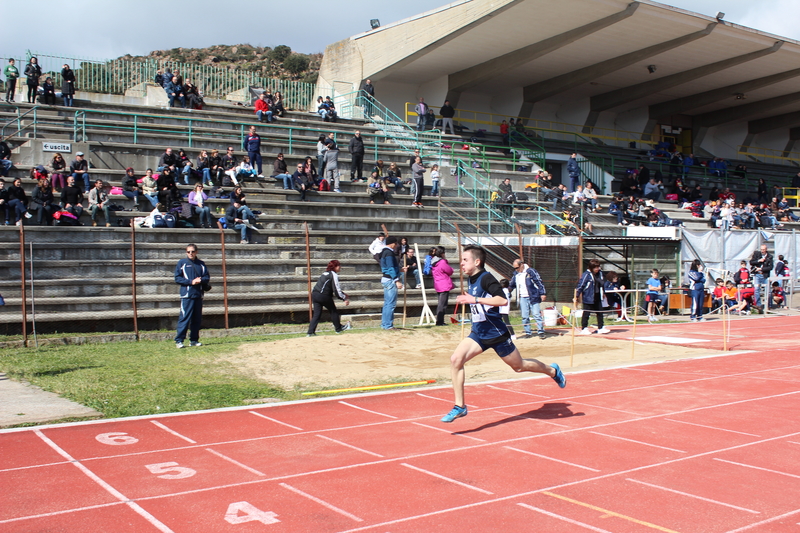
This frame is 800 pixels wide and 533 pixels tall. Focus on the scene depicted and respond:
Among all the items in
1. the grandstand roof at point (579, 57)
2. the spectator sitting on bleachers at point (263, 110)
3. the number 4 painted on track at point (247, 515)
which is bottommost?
the number 4 painted on track at point (247, 515)

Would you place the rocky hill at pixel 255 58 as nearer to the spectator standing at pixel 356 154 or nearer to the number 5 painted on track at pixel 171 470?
the spectator standing at pixel 356 154

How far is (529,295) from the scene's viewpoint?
16688 mm

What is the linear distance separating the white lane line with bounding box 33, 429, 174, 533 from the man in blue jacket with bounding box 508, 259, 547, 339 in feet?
37.0

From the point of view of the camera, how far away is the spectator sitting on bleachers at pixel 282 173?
909 inches

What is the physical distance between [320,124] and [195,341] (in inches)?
662

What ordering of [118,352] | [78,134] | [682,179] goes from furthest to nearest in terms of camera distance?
1. [682,179]
2. [78,134]
3. [118,352]

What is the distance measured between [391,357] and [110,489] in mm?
8188

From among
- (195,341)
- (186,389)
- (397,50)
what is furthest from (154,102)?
(186,389)

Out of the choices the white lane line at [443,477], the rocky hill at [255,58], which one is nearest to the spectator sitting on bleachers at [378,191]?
the white lane line at [443,477]

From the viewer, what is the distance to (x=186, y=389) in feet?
32.8

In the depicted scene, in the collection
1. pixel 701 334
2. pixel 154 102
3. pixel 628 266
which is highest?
pixel 154 102

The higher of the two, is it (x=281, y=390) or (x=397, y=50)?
(x=397, y=50)

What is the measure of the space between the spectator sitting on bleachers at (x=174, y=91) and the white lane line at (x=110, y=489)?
72.2 feet

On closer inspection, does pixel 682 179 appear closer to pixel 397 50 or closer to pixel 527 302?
pixel 397 50
